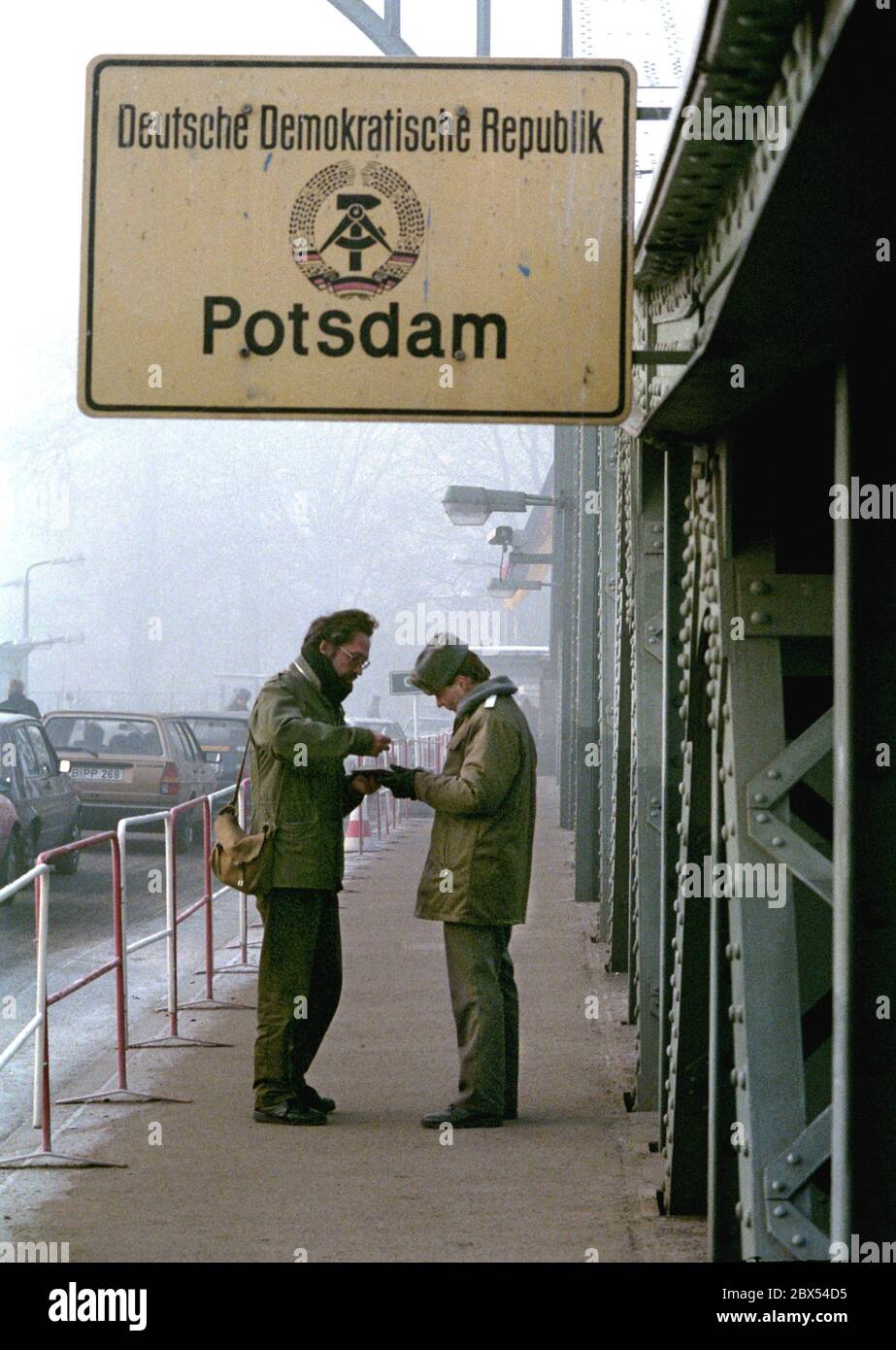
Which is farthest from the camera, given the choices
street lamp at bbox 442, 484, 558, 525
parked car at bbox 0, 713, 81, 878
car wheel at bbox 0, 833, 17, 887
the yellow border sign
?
street lamp at bbox 442, 484, 558, 525

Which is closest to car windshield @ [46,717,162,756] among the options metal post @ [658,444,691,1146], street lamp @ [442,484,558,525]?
street lamp @ [442,484,558,525]

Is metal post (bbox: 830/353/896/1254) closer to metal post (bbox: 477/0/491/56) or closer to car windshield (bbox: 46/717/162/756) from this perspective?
metal post (bbox: 477/0/491/56)

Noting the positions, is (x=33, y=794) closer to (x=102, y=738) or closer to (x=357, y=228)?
(x=102, y=738)

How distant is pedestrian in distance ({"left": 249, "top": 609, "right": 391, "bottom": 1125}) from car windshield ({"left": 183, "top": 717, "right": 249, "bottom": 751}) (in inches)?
832

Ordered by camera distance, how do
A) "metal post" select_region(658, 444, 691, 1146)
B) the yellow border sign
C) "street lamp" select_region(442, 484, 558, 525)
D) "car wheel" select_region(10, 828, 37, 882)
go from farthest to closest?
1. "street lamp" select_region(442, 484, 558, 525)
2. "car wheel" select_region(10, 828, 37, 882)
3. "metal post" select_region(658, 444, 691, 1146)
4. the yellow border sign

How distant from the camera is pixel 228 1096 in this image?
26.1ft

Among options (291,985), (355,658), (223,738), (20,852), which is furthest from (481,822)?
(223,738)

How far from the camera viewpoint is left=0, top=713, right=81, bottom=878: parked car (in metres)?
16.2

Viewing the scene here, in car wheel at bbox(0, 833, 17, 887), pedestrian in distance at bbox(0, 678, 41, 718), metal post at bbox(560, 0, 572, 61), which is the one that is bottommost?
car wheel at bbox(0, 833, 17, 887)

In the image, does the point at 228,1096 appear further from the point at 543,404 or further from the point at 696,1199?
the point at 543,404

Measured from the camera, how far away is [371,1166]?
22.3 feet

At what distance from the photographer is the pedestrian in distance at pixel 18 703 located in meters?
23.4
